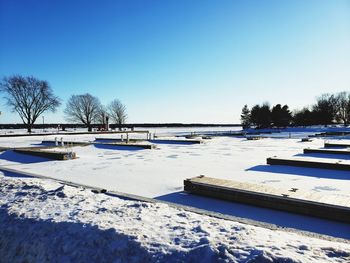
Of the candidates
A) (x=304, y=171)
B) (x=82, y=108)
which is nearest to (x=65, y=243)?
(x=304, y=171)

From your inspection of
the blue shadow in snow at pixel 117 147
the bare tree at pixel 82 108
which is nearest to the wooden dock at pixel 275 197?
the blue shadow in snow at pixel 117 147

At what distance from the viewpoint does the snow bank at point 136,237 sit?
3.75 meters

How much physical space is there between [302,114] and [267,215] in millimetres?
80139

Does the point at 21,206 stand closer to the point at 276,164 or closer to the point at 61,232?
the point at 61,232

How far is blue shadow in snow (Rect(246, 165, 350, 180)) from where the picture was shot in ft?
32.9

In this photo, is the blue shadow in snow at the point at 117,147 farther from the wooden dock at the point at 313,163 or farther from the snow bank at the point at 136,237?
the snow bank at the point at 136,237

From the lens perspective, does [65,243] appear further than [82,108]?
No

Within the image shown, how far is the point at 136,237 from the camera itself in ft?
14.1

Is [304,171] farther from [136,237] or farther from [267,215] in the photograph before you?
[136,237]

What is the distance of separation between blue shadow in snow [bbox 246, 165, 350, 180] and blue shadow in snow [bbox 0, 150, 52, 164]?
11275mm

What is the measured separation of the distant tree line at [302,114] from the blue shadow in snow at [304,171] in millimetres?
63265

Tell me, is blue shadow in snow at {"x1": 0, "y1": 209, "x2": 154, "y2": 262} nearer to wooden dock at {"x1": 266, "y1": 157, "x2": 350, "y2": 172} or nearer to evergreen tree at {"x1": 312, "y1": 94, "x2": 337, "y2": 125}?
wooden dock at {"x1": 266, "y1": 157, "x2": 350, "y2": 172}

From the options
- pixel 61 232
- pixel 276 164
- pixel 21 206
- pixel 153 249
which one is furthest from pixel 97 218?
pixel 276 164

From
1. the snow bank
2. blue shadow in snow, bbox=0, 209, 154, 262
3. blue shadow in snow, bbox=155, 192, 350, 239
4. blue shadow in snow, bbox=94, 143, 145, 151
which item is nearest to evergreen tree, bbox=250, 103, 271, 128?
blue shadow in snow, bbox=94, 143, 145, 151
